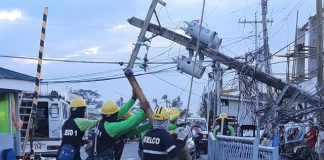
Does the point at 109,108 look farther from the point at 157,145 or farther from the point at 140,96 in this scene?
the point at 157,145

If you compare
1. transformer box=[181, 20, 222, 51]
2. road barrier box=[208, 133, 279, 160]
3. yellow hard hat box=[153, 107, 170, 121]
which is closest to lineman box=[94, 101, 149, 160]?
yellow hard hat box=[153, 107, 170, 121]

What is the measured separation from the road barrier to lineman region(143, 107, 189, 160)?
5.24ft

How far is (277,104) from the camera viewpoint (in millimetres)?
21031

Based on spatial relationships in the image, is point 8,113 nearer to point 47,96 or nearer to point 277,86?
point 47,96

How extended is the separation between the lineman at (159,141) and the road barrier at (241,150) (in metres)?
1.60

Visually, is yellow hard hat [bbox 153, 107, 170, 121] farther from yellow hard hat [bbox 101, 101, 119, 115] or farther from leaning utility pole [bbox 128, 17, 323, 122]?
leaning utility pole [bbox 128, 17, 323, 122]

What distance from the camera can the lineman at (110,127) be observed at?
28.8 ft

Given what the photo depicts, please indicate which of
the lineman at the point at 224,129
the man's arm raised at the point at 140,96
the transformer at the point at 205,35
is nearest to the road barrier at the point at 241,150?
the man's arm raised at the point at 140,96

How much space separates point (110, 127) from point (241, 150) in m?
2.71

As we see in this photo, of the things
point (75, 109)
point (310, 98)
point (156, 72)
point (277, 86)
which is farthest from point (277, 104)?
point (75, 109)

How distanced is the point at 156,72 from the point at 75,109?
20.5m

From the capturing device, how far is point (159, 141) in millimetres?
8086

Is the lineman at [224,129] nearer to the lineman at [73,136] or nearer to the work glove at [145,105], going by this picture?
the lineman at [73,136]

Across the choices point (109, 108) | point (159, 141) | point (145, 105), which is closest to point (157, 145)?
point (159, 141)
